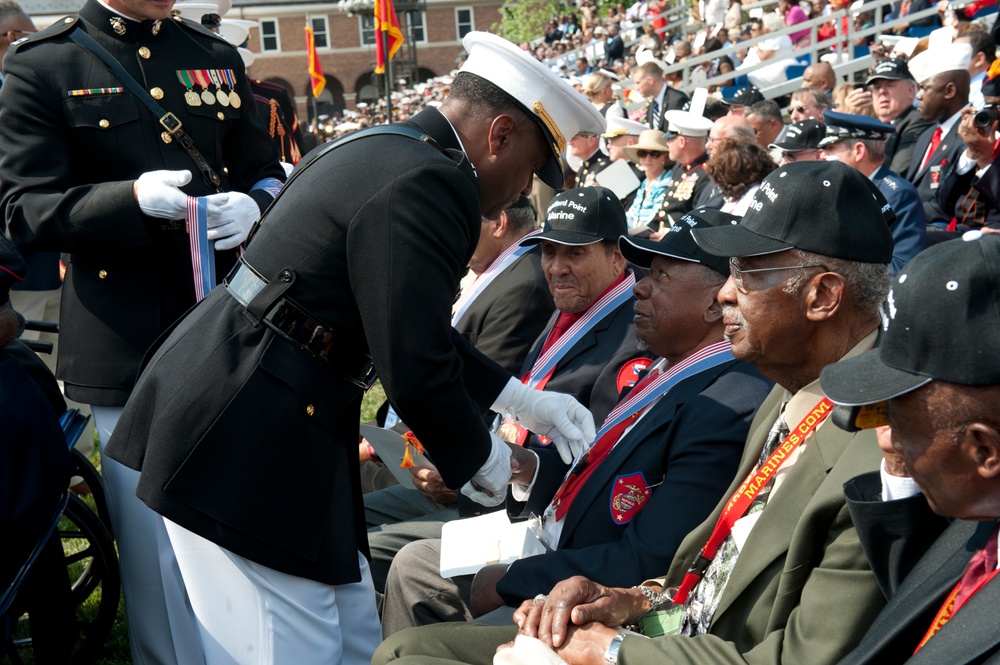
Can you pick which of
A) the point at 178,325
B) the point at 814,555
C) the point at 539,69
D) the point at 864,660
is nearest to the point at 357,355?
the point at 178,325

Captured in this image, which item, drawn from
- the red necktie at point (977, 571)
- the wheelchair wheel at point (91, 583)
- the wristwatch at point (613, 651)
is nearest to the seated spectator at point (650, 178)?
the wheelchair wheel at point (91, 583)

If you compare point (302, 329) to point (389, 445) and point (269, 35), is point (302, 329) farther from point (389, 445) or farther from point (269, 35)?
point (269, 35)

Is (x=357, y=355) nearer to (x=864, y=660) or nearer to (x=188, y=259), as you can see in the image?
(x=188, y=259)

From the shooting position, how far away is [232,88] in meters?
3.81

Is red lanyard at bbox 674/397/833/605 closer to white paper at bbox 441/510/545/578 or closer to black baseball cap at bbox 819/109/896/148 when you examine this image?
white paper at bbox 441/510/545/578

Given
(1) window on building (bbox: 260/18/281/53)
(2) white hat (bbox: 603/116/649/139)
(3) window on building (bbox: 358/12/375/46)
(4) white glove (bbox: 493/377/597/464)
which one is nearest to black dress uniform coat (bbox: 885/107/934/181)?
(2) white hat (bbox: 603/116/649/139)

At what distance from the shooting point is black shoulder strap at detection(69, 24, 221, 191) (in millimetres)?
3518

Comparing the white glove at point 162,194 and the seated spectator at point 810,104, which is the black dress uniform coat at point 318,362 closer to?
the white glove at point 162,194

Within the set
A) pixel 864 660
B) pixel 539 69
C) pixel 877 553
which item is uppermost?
pixel 539 69

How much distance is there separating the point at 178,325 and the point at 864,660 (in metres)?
1.98

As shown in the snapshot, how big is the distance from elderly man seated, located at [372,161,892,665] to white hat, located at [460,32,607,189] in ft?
1.62

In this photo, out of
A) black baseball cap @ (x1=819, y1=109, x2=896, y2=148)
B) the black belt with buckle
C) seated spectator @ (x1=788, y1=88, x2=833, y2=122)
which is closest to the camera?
the black belt with buckle

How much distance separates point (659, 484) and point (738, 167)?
4.26 m

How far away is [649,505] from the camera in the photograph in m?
3.19
